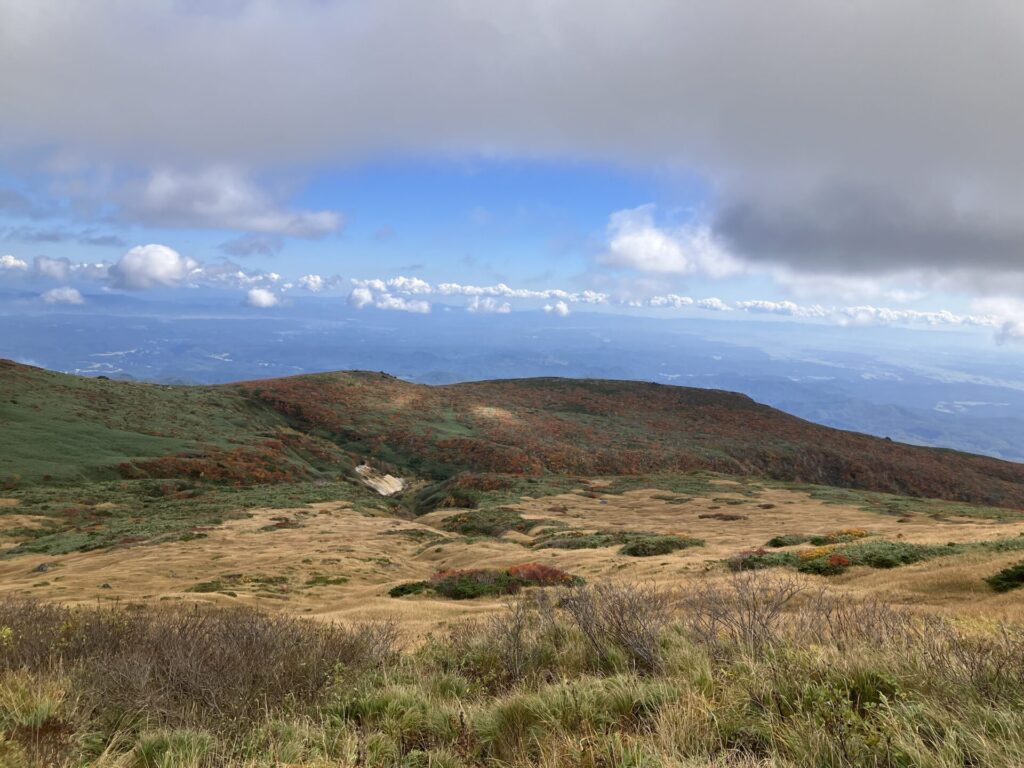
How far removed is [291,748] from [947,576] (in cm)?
1369

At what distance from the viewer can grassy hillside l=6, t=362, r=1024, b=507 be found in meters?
43.4

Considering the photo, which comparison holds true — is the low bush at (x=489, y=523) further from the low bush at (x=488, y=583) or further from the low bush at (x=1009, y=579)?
the low bush at (x=1009, y=579)

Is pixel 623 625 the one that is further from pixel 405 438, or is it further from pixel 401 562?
pixel 405 438

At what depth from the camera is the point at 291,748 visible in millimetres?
4426

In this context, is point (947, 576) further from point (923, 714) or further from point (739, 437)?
point (739, 437)

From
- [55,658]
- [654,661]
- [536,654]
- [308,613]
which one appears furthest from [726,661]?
[308,613]

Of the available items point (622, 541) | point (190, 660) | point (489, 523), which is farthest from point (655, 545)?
point (190, 660)

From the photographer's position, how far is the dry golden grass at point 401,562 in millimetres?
12609

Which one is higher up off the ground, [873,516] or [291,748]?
[291,748]

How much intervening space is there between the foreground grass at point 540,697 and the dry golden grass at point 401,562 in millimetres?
5026

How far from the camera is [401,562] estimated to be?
75.6 ft

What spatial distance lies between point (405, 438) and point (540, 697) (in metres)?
57.3

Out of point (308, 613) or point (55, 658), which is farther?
point (308, 613)

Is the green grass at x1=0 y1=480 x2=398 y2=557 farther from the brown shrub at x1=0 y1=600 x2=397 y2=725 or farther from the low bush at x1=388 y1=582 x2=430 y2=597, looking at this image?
the brown shrub at x1=0 y1=600 x2=397 y2=725
